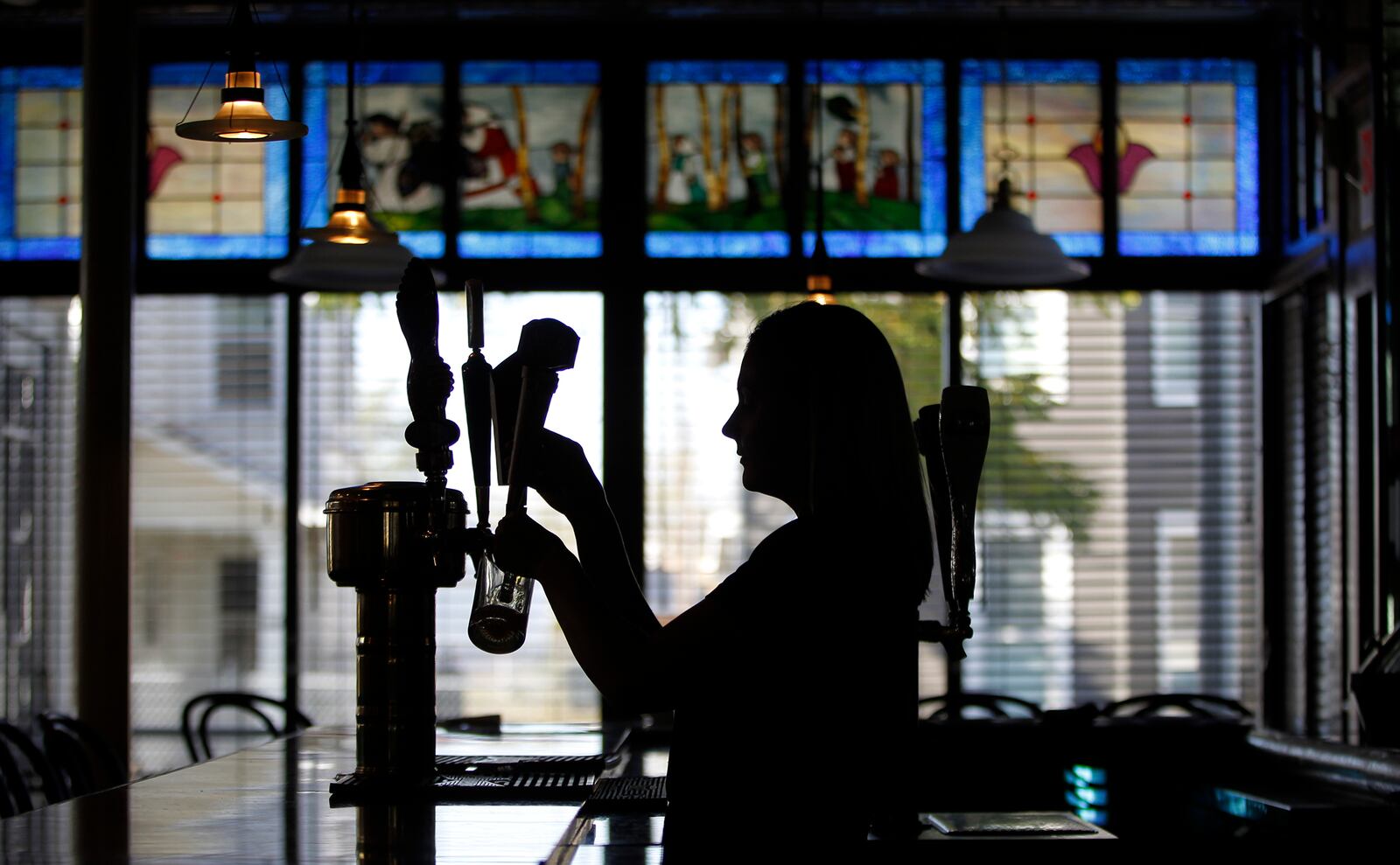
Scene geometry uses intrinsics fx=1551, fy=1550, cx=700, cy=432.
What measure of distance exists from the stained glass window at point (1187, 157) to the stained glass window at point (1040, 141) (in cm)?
13

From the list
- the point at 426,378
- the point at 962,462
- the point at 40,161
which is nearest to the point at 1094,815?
the point at 962,462

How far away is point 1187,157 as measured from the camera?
6.23m

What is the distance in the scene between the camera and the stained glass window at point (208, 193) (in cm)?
Answer: 624

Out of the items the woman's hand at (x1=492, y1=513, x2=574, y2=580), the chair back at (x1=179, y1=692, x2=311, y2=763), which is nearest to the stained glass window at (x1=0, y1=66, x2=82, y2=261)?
the chair back at (x1=179, y1=692, x2=311, y2=763)

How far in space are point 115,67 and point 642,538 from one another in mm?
2614

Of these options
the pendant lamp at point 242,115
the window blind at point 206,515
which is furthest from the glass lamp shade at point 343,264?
the window blind at point 206,515

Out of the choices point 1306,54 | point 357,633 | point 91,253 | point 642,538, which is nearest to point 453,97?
point 91,253

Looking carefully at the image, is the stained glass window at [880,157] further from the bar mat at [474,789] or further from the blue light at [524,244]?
the bar mat at [474,789]

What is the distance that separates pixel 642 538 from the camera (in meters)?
6.11

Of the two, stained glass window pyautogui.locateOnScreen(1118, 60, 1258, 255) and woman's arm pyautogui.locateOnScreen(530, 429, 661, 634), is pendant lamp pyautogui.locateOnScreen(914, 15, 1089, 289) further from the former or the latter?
woman's arm pyautogui.locateOnScreen(530, 429, 661, 634)

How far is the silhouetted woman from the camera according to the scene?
1.48 m

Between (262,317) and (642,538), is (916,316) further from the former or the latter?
(262,317)

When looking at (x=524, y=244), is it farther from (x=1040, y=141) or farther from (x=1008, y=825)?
(x=1008, y=825)

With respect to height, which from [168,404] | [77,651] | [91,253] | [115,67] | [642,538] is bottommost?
[77,651]
